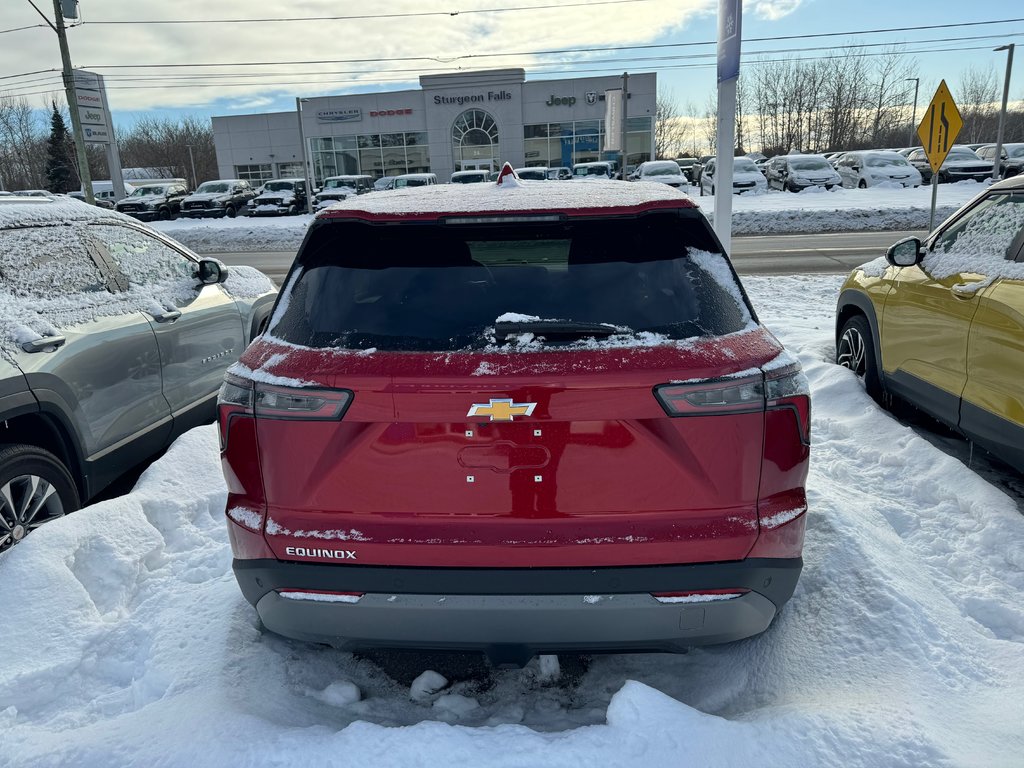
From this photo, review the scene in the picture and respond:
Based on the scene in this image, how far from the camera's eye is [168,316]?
461 cm

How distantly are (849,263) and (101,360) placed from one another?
45.8ft

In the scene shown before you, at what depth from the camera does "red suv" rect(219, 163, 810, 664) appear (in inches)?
81.9

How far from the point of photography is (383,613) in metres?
2.22

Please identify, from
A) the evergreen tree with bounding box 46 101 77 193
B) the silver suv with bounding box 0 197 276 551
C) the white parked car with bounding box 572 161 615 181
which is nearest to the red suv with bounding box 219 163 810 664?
the silver suv with bounding box 0 197 276 551

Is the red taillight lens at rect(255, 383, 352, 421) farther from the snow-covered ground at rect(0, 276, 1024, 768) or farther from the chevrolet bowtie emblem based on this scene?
the snow-covered ground at rect(0, 276, 1024, 768)

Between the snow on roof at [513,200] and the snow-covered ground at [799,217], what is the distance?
15.9 meters

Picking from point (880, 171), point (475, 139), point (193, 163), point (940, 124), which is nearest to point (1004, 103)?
point (880, 171)

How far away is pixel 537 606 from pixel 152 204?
121 ft

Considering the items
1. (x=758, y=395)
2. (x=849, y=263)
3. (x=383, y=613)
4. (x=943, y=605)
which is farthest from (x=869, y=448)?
(x=849, y=263)

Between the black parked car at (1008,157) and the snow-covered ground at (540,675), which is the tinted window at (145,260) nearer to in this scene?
the snow-covered ground at (540,675)

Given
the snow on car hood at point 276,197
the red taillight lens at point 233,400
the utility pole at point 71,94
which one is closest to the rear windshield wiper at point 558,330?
the red taillight lens at point 233,400

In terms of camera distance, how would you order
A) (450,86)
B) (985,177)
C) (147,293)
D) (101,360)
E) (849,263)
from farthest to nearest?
(450,86) → (985,177) → (849,263) → (147,293) → (101,360)

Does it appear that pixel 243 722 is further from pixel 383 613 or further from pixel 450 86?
pixel 450 86

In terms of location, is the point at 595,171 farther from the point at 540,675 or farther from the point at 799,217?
the point at 540,675
